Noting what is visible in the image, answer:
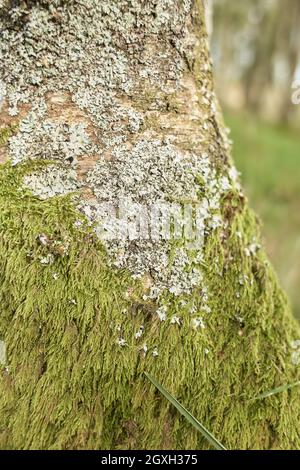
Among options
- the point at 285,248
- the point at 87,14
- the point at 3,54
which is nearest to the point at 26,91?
the point at 3,54

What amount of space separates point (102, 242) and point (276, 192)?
5282 millimetres

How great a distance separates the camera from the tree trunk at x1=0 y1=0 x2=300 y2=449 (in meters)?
1.37

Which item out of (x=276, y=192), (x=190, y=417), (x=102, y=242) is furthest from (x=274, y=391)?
(x=276, y=192)

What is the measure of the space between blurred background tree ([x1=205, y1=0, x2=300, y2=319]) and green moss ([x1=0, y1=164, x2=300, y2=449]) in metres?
1.77

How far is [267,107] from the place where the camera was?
19.7 metres

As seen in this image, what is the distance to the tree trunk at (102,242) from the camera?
4.49 ft

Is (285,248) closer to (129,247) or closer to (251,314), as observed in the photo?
(251,314)

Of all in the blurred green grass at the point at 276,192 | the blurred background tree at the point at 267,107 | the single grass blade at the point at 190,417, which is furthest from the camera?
the blurred background tree at the point at 267,107

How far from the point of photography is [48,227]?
1393mm

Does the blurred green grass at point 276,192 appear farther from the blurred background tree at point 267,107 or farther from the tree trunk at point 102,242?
the tree trunk at point 102,242

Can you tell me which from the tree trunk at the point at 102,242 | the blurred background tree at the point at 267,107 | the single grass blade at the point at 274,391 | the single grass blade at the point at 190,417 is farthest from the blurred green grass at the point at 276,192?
the single grass blade at the point at 190,417

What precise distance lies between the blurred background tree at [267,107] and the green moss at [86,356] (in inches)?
69.5

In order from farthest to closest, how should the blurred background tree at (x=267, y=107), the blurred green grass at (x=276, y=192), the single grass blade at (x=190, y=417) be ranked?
the blurred background tree at (x=267, y=107)
the blurred green grass at (x=276, y=192)
the single grass blade at (x=190, y=417)

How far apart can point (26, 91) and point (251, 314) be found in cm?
100
